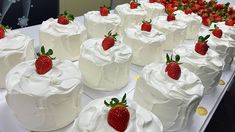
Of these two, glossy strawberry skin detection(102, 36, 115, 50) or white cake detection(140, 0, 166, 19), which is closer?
glossy strawberry skin detection(102, 36, 115, 50)

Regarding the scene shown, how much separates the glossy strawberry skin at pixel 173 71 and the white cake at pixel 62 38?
0.73 metres

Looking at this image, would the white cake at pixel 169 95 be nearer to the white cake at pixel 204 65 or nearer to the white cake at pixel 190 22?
the white cake at pixel 204 65

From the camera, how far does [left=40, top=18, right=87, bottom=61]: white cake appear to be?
178 centimetres

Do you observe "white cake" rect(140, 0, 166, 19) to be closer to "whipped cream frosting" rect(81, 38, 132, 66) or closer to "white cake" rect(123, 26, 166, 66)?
"white cake" rect(123, 26, 166, 66)

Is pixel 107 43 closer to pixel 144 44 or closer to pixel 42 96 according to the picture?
pixel 144 44

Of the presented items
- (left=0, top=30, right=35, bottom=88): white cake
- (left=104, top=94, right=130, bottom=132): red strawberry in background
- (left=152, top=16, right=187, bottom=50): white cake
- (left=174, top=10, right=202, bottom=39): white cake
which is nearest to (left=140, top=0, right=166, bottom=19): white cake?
(left=174, top=10, right=202, bottom=39): white cake

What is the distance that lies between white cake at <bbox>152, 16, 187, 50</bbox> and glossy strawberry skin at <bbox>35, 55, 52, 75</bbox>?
3.96 feet

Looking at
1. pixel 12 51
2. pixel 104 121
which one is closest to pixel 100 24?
pixel 12 51

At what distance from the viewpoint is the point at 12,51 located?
4.98 ft

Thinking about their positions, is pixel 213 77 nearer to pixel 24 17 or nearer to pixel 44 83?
pixel 44 83

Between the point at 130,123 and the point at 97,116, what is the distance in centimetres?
15

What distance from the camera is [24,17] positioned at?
2.45m

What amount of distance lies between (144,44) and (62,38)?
59 centimetres

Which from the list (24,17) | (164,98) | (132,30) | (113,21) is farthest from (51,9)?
(164,98)
